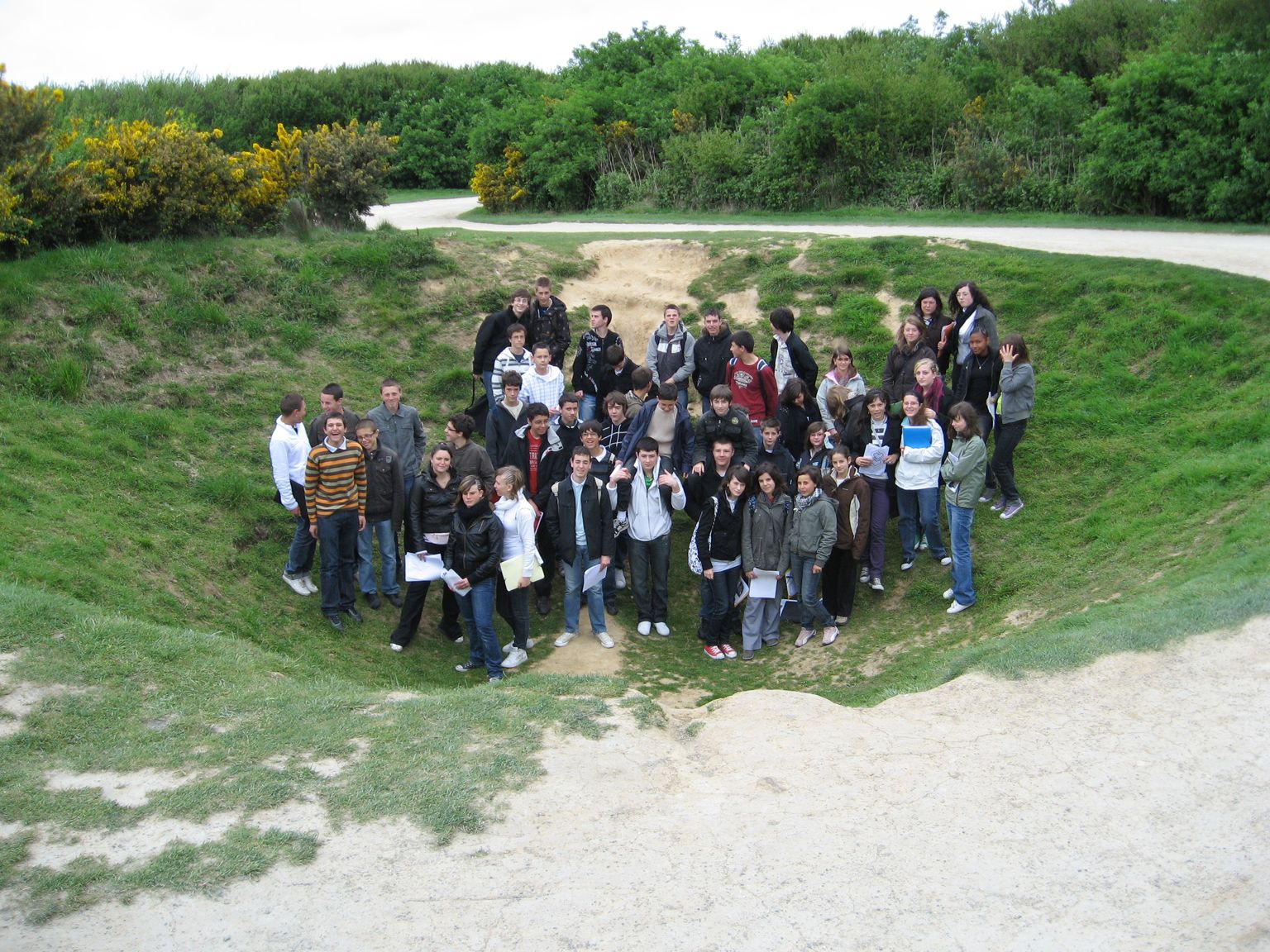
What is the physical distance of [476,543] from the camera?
10188mm

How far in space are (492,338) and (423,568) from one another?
425 centimetres

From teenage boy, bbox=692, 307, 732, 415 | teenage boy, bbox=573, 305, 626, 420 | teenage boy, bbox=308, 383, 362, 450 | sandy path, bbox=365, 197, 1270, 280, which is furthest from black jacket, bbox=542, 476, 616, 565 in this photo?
sandy path, bbox=365, 197, 1270, 280

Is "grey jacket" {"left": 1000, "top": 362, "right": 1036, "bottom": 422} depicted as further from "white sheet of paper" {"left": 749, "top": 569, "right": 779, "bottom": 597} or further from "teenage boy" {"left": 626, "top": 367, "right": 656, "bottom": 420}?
"teenage boy" {"left": 626, "top": 367, "right": 656, "bottom": 420}

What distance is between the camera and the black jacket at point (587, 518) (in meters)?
11.2

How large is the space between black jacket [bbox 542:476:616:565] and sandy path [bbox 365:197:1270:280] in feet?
30.4

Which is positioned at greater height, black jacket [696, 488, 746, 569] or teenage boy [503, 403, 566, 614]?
teenage boy [503, 403, 566, 614]

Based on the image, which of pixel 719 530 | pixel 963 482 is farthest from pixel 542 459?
pixel 963 482

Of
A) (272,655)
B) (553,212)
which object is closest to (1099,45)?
(553,212)

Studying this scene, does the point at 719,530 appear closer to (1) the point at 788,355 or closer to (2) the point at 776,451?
(2) the point at 776,451

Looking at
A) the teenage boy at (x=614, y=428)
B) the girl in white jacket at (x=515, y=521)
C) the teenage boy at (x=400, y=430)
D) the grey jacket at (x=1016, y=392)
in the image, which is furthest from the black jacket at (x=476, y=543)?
the grey jacket at (x=1016, y=392)

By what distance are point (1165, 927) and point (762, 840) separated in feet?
7.00

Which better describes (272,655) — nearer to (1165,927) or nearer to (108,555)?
(108,555)

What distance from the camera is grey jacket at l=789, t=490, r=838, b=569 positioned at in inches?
428

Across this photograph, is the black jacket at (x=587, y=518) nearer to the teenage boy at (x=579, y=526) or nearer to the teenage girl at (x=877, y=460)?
the teenage boy at (x=579, y=526)
